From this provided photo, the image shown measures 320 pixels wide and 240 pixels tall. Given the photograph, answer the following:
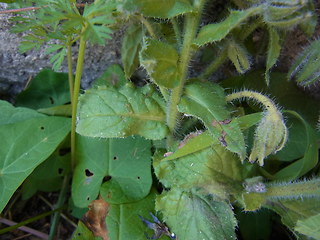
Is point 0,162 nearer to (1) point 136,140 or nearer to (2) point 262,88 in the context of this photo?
(1) point 136,140

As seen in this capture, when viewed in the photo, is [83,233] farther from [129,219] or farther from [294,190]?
[294,190]

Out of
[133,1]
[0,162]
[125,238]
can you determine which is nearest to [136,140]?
[125,238]

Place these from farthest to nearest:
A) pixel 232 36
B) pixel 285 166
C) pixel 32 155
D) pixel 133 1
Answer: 1. pixel 285 166
2. pixel 32 155
3. pixel 232 36
4. pixel 133 1

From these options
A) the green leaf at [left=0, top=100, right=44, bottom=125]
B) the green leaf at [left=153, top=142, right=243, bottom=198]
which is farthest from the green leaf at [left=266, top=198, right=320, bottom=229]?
the green leaf at [left=0, top=100, right=44, bottom=125]

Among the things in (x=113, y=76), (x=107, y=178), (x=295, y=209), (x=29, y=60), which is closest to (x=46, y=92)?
(x=29, y=60)

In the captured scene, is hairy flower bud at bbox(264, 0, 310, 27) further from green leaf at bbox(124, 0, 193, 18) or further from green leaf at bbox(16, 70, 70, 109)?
green leaf at bbox(16, 70, 70, 109)

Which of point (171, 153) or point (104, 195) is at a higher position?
point (171, 153)
